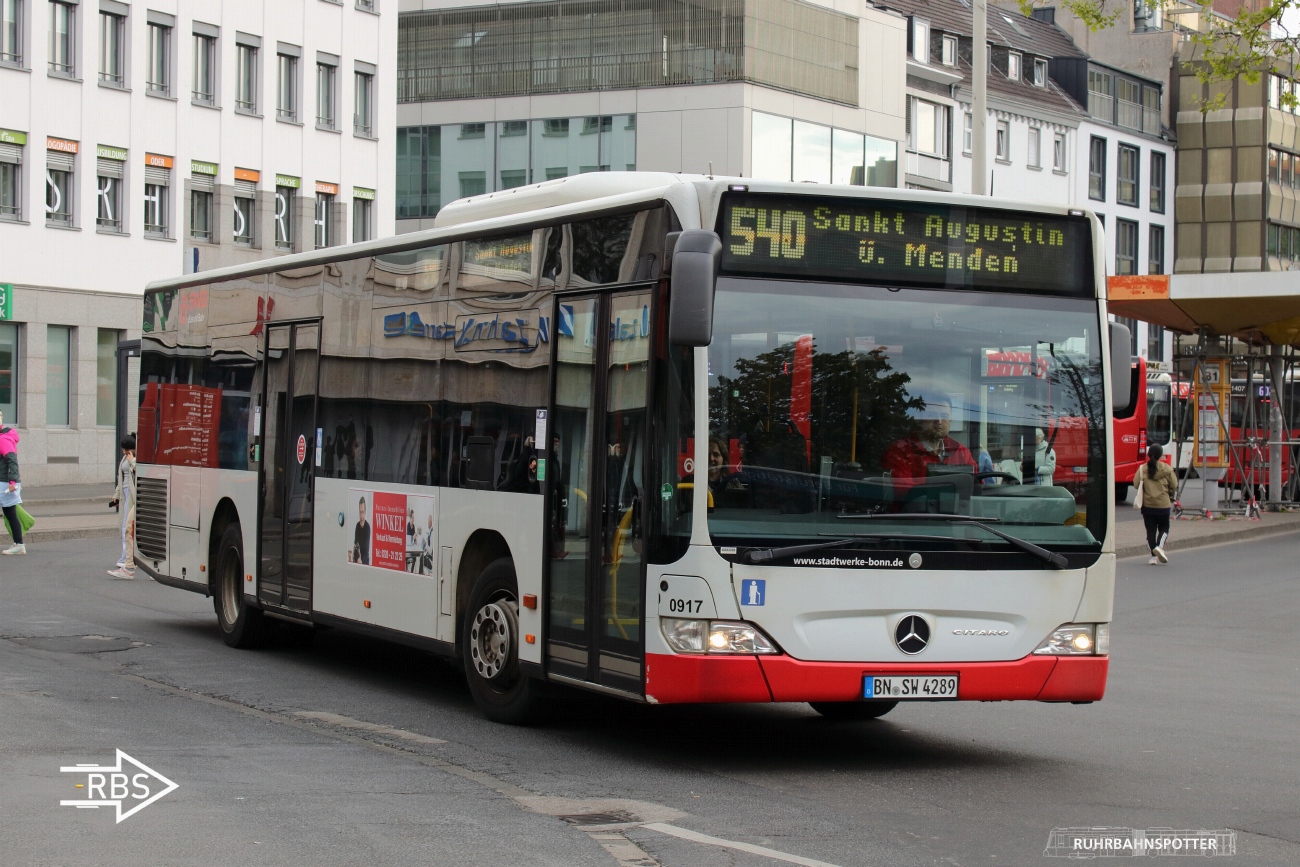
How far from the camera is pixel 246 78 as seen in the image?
48.3 metres

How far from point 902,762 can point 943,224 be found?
2796 millimetres

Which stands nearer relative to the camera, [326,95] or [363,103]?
[326,95]

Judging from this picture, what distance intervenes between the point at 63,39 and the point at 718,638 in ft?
126

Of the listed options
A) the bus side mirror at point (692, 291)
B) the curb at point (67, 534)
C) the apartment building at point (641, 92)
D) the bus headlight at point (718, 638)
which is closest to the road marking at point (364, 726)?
the bus headlight at point (718, 638)

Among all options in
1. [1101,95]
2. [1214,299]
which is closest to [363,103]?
[1214,299]

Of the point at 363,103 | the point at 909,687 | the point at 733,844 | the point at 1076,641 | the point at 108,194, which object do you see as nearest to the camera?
the point at 733,844

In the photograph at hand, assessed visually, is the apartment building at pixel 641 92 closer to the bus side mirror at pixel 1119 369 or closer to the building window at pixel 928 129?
the building window at pixel 928 129

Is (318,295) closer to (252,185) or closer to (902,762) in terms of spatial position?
(902,762)

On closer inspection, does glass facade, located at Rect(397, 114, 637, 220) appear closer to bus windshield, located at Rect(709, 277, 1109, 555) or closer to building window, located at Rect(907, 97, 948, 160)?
building window, located at Rect(907, 97, 948, 160)

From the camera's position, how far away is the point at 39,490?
1594 inches

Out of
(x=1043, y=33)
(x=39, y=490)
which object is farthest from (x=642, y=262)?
(x=1043, y=33)

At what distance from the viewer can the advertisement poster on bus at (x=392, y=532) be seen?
11367 millimetres

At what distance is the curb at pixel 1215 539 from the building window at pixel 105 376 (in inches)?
984

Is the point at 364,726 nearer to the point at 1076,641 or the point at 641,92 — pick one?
the point at 1076,641
